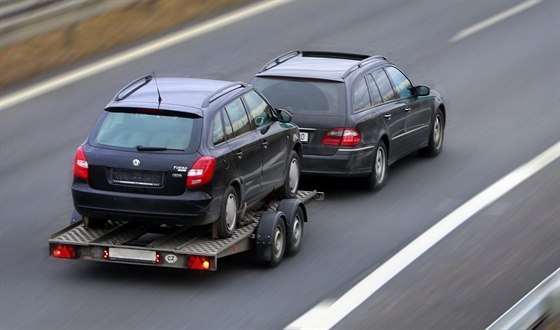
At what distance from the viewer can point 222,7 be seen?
101ft

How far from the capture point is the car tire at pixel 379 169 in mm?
18219

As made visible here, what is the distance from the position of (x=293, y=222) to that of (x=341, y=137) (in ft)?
9.48

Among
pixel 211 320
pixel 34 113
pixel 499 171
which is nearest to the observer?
pixel 211 320

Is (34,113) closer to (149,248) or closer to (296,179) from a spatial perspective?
(296,179)

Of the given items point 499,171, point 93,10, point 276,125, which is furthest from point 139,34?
point 276,125

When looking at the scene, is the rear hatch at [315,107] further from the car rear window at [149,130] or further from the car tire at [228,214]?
the car rear window at [149,130]

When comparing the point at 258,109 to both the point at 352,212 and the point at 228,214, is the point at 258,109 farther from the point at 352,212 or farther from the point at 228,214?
the point at 352,212

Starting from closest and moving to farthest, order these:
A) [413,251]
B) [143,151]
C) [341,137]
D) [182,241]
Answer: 1. [143,151]
2. [182,241]
3. [413,251]
4. [341,137]

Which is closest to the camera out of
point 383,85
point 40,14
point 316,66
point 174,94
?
point 174,94

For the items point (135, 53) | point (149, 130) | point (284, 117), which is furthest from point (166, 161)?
point (135, 53)

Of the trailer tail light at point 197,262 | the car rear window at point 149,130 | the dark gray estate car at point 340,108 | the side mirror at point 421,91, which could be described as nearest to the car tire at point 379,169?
the dark gray estate car at point 340,108

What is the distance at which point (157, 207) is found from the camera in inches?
544

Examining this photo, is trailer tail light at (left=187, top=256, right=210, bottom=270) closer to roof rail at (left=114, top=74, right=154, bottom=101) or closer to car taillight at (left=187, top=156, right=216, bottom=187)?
car taillight at (left=187, top=156, right=216, bottom=187)

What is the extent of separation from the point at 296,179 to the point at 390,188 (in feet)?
7.83
